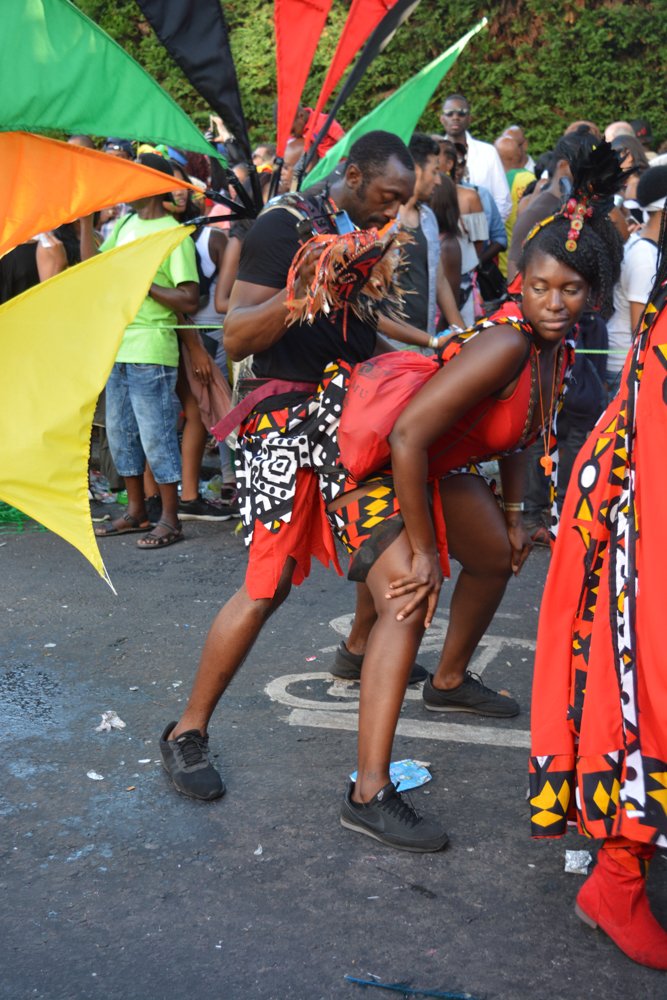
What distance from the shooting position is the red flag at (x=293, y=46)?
13.5 feet

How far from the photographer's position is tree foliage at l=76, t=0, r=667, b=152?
12.6 metres

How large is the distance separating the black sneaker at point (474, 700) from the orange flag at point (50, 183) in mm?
2046

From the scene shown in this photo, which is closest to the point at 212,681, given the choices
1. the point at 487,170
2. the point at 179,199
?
the point at 179,199

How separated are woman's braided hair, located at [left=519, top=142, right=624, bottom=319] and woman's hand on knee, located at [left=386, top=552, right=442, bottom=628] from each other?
37.2 inches

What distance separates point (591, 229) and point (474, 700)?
5.71 ft

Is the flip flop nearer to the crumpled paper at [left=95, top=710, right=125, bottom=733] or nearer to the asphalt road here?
the asphalt road

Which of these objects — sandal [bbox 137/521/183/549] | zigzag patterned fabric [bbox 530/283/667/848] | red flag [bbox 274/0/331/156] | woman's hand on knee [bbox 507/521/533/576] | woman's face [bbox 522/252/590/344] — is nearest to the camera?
zigzag patterned fabric [bbox 530/283/667/848]

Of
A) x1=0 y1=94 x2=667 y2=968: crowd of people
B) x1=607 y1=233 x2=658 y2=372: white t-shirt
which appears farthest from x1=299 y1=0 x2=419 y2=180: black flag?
x1=607 y1=233 x2=658 y2=372: white t-shirt

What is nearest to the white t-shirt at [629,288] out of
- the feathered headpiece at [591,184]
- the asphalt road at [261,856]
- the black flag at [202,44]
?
the asphalt road at [261,856]

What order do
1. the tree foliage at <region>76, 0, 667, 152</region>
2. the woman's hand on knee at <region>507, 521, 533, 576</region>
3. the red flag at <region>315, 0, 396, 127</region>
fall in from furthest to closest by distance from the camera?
the tree foliage at <region>76, 0, 667, 152</region> < the red flag at <region>315, 0, 396, 127</region> < the woman's hand on knee at <region>507, 521, 533, 576</region>

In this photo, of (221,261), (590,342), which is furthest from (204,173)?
(590,342)

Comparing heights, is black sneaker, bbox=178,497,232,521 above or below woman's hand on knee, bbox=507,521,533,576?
below

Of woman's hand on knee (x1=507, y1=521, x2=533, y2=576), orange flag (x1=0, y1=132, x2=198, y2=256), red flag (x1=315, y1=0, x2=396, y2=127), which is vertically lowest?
woman's hand on knee (x1=507, y1=521, x2=533, y2=576)

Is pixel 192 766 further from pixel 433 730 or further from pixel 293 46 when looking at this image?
pixel 293 46
